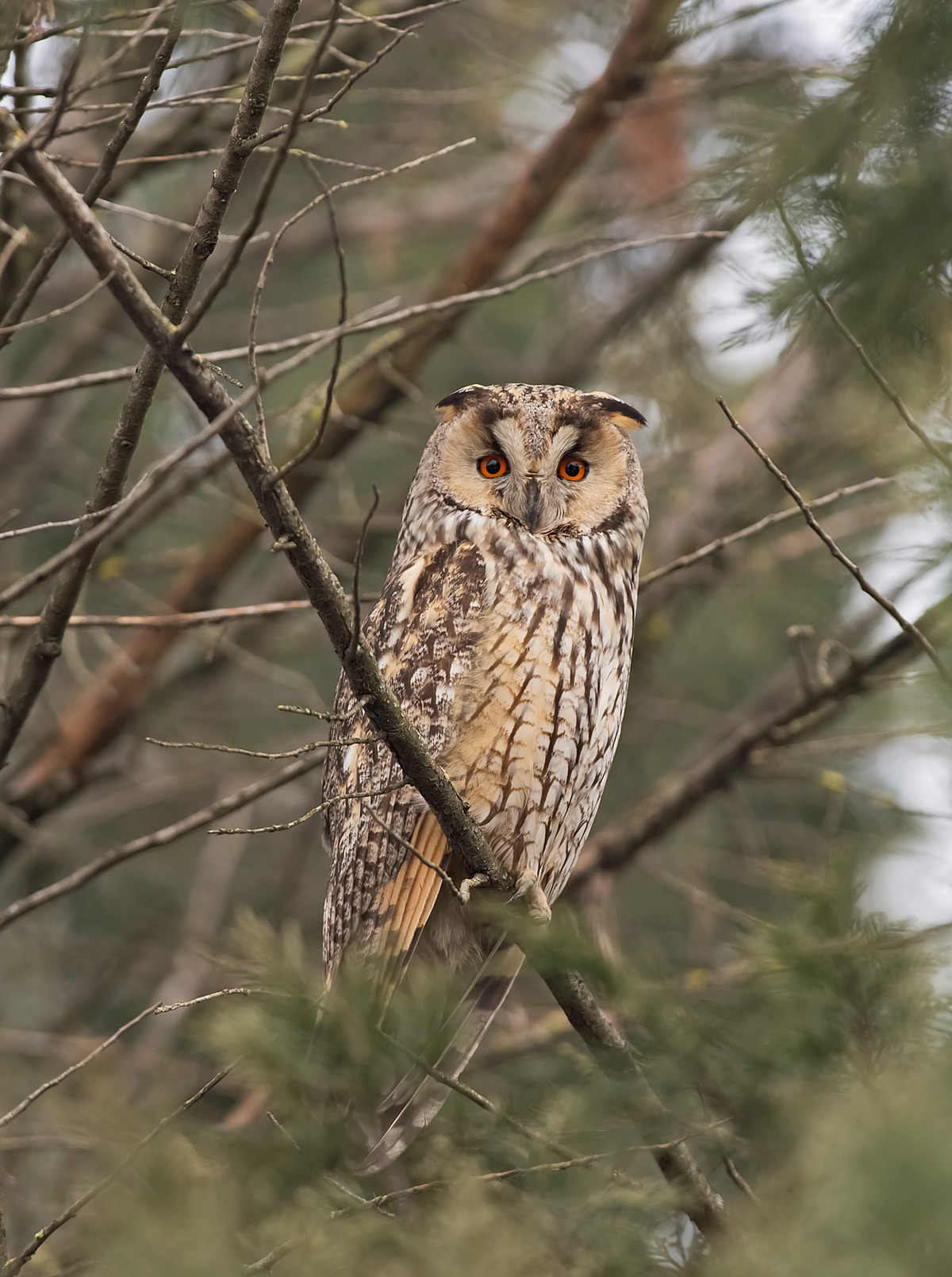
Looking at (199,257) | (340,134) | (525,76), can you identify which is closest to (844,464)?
(525,76)

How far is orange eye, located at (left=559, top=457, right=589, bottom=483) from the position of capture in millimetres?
3162

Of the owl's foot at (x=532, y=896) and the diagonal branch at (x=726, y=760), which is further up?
the owl's foot at (x=532, y=896)

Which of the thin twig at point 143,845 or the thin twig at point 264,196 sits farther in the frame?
the thin twig at point 143,845

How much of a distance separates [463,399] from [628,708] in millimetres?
2173

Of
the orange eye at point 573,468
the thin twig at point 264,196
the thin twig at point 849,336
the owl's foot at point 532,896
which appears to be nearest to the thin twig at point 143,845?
the owl's foot at point 532,896

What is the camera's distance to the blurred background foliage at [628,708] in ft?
5.38

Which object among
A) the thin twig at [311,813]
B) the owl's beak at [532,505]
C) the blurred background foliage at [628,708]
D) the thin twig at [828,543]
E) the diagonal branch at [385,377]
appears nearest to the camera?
the blurred background foliage at [628,708]

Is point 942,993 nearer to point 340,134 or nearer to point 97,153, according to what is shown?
point 97,153

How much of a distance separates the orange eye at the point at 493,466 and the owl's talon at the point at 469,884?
106 centimetres

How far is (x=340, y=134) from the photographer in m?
5.18

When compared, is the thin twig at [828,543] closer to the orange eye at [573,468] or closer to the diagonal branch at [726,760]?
the orange eye at [573,468]

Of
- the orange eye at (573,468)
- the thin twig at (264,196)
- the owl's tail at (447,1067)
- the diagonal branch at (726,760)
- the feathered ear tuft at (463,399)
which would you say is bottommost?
the diagonal branch at (726,760)

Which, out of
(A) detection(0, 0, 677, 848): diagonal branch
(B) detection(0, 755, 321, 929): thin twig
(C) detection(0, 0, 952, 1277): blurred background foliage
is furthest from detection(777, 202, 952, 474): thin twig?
(A) detection(0, 0, 677, 848): diagonal branch

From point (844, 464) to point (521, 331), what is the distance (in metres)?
2.61
